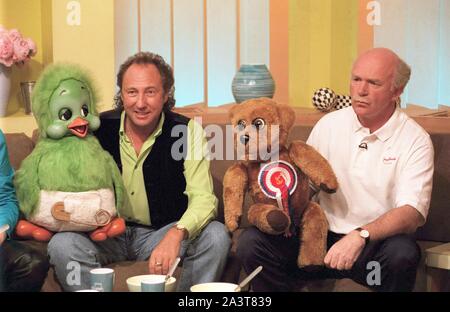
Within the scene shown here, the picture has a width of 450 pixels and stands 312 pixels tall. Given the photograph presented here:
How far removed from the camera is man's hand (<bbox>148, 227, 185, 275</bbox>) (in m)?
2.22

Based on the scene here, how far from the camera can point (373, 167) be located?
8.00 feet

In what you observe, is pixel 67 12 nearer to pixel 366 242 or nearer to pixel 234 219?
pixel 234 219

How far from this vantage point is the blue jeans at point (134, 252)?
2.28m

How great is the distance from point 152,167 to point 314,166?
52 cm

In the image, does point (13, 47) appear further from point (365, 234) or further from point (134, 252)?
point (365, 234)

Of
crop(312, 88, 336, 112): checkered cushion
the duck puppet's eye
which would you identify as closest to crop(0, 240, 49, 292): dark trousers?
the duck puppet's eye

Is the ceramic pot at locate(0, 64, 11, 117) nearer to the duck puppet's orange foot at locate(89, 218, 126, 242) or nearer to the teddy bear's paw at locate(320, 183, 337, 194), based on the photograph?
the duck puppet's orange foot at locate(89, 218, 126, 242)

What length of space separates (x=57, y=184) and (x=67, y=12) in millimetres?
1156

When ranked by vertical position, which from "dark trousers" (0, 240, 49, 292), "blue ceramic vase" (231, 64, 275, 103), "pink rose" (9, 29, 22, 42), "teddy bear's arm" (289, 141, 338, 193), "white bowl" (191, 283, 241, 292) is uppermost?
"pink rose" (9, 29, 22, 42)

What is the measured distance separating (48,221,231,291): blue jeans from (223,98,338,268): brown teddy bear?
0.26ft

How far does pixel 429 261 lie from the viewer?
2430mm

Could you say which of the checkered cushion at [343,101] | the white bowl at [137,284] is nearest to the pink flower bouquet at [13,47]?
the checkered cushion at [343,101]

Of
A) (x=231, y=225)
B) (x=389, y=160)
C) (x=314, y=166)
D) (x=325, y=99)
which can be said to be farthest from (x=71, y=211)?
(x=325, y=99)
